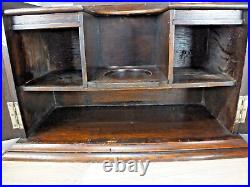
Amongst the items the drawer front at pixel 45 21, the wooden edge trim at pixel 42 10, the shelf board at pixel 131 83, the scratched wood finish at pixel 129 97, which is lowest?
the scratched wood finish at pixel 129 97

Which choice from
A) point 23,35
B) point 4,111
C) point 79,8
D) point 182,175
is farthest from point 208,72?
point 4,111

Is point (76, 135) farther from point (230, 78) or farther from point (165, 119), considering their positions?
point (230, 78)

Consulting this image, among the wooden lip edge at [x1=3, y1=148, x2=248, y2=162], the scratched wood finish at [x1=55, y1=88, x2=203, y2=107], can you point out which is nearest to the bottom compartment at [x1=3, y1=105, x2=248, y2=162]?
the wooden lip edge at [x1=3, y1=148, x2=248, y2=162]

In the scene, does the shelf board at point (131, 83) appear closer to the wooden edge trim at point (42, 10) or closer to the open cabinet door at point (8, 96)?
the open cabinet door at point (8, 96)

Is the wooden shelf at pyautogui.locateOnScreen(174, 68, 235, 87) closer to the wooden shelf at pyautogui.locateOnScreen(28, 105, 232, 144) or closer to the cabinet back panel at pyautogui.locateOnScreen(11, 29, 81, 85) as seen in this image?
the wooden shelf at pyautogui.locateOnScreen(28, 105, 232, 144)

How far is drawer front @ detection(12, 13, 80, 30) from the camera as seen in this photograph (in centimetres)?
82

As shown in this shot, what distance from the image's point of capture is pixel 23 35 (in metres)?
0.93

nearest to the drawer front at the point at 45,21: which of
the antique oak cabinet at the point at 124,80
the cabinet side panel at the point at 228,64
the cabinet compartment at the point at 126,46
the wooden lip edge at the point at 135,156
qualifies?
the antique oak cabinet at the point at 124,80

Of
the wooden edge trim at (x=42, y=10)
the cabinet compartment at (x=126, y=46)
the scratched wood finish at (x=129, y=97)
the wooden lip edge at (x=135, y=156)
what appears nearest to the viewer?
the wooden edge trim at (x=42, y=10)

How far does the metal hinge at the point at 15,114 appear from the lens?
0.90 meters

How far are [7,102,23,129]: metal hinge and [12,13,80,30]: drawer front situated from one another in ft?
0.92

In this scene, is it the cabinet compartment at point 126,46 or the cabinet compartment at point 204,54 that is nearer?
the cabinet compartment at point 204,54

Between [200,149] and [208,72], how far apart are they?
14.0 inches

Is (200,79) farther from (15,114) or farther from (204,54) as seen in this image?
(15,114)
